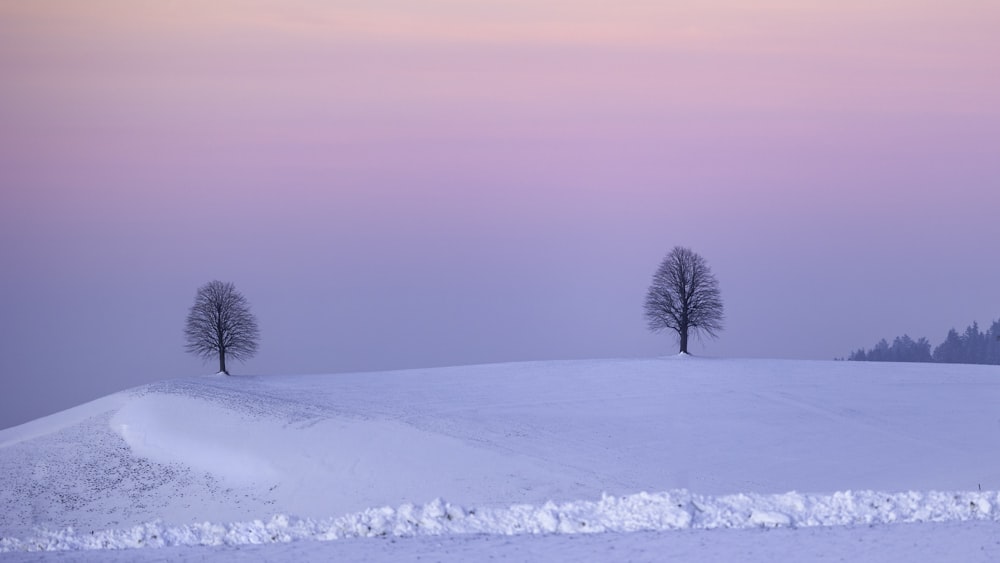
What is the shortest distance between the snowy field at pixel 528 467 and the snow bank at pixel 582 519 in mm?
56

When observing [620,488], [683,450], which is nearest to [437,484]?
[620,488]

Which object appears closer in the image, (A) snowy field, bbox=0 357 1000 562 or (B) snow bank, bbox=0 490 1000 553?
(A) snowy field, bbox=0 357 1000 562

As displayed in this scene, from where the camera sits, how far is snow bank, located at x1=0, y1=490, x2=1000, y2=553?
19.3 metres

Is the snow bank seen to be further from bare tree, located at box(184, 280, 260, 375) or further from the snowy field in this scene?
bare tree, located at box(184, 280, 260, 375)

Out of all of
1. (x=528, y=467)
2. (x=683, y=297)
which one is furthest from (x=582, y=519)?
(x=683, y=297)

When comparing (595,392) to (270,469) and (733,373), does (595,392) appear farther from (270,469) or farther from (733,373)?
(270,469)

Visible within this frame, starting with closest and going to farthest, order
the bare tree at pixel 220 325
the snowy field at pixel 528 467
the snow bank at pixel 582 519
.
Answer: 1. the snowy field at pixel 528 467
2. the snow bank at pixel 582 519
3. the bare tree at pixel 220 325

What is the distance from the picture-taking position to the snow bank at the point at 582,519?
19.3 m

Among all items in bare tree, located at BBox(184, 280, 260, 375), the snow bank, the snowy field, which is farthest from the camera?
bare tree, located at BBox(184, 280, 260, 375)

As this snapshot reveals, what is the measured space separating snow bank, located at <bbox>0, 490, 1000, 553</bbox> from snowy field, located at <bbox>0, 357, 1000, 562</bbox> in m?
0.06

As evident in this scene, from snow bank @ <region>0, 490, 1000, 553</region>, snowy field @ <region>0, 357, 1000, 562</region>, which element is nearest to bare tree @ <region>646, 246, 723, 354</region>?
snowy field @ <region>0, 357, 1000, 562</region>

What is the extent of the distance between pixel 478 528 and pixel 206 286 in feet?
130

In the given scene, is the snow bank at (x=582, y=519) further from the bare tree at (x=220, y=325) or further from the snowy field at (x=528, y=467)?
the bare tree at (x=220, y=325)

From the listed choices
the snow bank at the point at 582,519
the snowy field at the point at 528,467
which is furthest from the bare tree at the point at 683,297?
the snow bank at the point at 582,519
